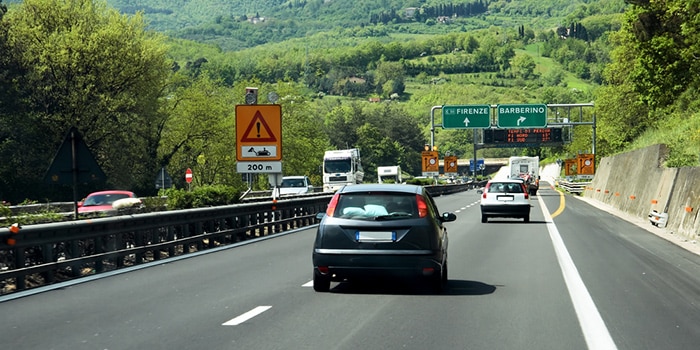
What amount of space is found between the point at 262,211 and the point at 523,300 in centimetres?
1504

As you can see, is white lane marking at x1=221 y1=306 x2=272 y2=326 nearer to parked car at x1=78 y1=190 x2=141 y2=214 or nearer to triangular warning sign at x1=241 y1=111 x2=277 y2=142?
triangular warning sign at x1=241 y1=111 x2=277 y2=142

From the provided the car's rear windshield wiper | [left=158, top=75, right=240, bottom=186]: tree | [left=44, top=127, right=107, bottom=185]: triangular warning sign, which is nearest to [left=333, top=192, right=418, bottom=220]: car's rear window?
the car's rear windshield wiper

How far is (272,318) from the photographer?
10156mm

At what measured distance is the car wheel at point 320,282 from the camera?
12.6 metres

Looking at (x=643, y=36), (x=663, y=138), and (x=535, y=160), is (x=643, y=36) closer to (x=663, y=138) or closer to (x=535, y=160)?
(x=663, y=138)

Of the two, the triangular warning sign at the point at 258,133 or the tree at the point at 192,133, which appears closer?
the triangular warning sign at the point at 258,133

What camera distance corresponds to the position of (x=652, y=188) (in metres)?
35.4

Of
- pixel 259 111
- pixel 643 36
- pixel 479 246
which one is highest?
pixel 643 36

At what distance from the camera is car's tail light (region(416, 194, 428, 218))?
12.6m

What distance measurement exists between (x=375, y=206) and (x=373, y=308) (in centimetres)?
216

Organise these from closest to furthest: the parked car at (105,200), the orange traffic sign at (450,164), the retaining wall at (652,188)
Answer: the retaining wall at (652,188), the parked car at (105,200), the orange traffic sign at (450,164)

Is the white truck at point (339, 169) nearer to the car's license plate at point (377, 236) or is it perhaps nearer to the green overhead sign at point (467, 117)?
the green overhead sign at point (467, 117)

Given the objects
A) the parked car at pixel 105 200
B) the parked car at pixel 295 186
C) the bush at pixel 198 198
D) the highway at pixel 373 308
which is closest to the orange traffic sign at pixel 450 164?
the parked car at pixel 295 186

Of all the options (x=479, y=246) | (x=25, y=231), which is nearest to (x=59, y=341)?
(x=25, y=231)
